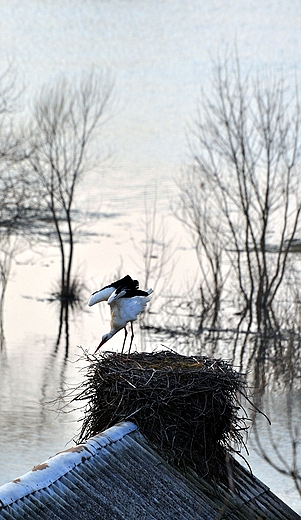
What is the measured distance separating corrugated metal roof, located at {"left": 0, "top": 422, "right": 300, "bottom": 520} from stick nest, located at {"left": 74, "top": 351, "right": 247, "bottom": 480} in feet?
0.47

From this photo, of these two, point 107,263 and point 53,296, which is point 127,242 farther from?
point 53,296

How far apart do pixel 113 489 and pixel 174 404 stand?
91cm

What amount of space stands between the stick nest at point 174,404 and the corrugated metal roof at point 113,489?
0.47 feet

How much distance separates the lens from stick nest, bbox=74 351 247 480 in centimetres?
611

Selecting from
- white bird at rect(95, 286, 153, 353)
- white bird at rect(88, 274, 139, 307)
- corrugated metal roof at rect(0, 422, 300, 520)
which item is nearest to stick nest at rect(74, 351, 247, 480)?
corrugated metal roof at rect(0, 422, 300, 520)

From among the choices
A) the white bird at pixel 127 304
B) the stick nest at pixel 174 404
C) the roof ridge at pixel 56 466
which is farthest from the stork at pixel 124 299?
the roof ridge at pixel 56 466

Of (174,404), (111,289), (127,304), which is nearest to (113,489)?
(174,404)

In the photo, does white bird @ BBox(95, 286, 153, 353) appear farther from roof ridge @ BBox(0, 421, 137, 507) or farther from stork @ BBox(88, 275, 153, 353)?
roof ridge @ BBox(0, 421, 137, 507)

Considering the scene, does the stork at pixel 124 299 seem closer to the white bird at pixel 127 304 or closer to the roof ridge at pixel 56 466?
the white bird at pixel 127 304

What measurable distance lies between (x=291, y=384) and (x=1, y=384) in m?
8.29

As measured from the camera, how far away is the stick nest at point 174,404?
6.11 m

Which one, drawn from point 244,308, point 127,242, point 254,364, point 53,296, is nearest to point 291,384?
point 254,364

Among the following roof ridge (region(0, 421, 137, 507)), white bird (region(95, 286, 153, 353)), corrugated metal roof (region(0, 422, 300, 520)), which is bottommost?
corrugated metal roof (region(0, 422, 300, 520))

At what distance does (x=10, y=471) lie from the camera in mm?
14609
